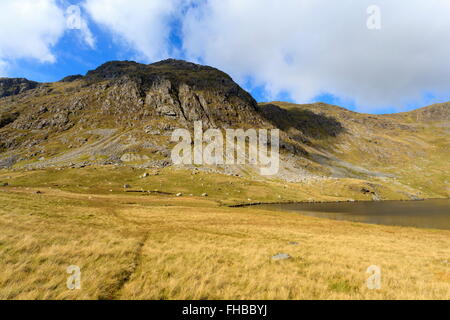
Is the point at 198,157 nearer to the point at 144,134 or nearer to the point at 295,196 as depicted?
the point at 144,134

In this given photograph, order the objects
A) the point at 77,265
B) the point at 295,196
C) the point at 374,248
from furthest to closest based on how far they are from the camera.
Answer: the point at 295,196 → the point at 374,248 → the point at 77,265

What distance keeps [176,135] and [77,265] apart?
189561mm

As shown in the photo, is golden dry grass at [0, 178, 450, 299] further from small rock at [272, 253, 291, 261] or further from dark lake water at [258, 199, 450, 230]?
dark lake water at [258, 199, 450, 230]

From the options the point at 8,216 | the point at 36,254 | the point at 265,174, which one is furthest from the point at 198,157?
the point at 36,254

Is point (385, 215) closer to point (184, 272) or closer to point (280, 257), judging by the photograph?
point (280, 257)

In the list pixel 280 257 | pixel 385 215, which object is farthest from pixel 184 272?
pixel 385 215

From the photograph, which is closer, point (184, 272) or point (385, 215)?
point (184, 272)

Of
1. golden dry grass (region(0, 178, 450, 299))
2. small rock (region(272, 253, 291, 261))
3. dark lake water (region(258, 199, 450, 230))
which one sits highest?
golden dry grass (region(0, 178, 450, 299))

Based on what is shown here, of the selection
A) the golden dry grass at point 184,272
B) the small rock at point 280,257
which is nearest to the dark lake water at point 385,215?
the golden dry grass at point 184,272

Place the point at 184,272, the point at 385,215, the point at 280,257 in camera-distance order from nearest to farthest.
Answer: the point at 184,272
the point at 280,257
the point at 385,215

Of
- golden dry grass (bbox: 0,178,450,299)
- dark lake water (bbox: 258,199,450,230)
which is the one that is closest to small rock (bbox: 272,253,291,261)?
golden dry grass (bbox: 0,178,450,299)

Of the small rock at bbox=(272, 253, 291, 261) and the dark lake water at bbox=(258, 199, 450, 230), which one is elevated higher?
the small rock at bbox=(272, 253, 291, 261)

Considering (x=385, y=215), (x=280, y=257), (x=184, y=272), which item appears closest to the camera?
(x=184, y=272)

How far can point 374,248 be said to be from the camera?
80.2 feet
